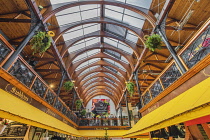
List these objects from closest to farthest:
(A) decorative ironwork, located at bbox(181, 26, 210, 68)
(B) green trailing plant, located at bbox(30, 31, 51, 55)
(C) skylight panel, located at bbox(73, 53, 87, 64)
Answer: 1. (A) decorative ironwork, located at bbox(181, 26, 210, 68)
2. (B) green trailing plant, located at bbox(30, 31, 51, 55)
3. (C) skylight panel, located at bbox(73, 53, 87, 64)

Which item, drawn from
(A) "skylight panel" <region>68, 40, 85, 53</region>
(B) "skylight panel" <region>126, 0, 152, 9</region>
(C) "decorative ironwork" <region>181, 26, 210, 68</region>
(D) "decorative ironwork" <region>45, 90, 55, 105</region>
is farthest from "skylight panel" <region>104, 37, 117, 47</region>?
(C) "decorative ironwork" <region>181, 26, 210, 68</region>

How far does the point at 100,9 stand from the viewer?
36.1 ft

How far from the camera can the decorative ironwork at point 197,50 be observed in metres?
4.46

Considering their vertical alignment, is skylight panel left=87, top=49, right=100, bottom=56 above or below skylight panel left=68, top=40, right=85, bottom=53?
above

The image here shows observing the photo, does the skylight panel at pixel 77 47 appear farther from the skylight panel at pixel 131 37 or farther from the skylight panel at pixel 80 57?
the skylight panel at pixel 131 37

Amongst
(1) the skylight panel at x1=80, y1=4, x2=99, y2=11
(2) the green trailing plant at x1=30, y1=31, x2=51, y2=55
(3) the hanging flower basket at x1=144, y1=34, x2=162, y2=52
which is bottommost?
(2) the green trailing plant at x1=30, y1=31, x2=51, y2=55

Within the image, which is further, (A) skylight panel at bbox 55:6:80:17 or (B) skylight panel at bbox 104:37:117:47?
(B) skylight panel at bbox 104:37:117:47

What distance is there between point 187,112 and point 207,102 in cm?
56

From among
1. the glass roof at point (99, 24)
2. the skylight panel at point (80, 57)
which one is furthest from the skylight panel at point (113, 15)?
the skylight panel at point (80, 57)

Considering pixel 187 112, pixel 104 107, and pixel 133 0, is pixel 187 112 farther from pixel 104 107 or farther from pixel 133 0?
pixel 104 107

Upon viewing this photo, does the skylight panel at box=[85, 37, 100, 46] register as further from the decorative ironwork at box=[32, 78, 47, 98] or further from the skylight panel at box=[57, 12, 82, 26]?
the decorative ironwork at box=[32, 78, 47, 98]

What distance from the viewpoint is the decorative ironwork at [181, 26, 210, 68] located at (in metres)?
4.46

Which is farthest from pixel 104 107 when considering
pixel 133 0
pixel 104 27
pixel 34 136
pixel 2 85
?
pixel 2 85

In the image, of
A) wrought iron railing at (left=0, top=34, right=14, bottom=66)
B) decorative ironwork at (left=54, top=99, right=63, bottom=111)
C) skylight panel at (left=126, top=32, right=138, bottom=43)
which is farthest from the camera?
skylight panel at (left=126, top=32, right=138, bottom=43)
